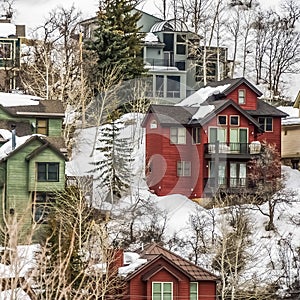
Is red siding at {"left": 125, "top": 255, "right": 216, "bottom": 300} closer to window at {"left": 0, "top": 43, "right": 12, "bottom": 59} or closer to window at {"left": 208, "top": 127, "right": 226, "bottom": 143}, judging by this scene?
window at {"left": 208, "top": 127, "right": 226, "bottom": 143}

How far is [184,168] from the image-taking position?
41406mm

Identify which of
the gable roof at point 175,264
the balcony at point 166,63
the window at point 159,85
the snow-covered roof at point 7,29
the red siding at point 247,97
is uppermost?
the snow-covered roof at point 7,29

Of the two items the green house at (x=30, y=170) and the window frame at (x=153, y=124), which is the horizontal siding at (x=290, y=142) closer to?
the window frame at (x=153, y=124)

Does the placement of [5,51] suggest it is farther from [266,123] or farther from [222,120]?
[266,123]

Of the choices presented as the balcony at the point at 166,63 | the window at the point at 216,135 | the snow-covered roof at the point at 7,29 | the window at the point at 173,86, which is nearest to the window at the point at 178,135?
the window at the point at 216,135

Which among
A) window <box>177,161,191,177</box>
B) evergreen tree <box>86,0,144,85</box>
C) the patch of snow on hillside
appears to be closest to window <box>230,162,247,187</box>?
window <box>177,161,191,177</box>

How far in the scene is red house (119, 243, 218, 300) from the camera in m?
30.1

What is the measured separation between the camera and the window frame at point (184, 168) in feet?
136

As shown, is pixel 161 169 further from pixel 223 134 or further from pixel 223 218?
pixel 223 218

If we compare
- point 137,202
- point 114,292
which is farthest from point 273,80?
point 114,292

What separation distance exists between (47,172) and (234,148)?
891 cm

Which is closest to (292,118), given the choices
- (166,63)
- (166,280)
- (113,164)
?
(166,63)

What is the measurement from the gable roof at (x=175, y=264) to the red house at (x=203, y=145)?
30.3ft

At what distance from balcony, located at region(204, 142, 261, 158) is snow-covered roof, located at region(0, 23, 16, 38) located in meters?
17.5
